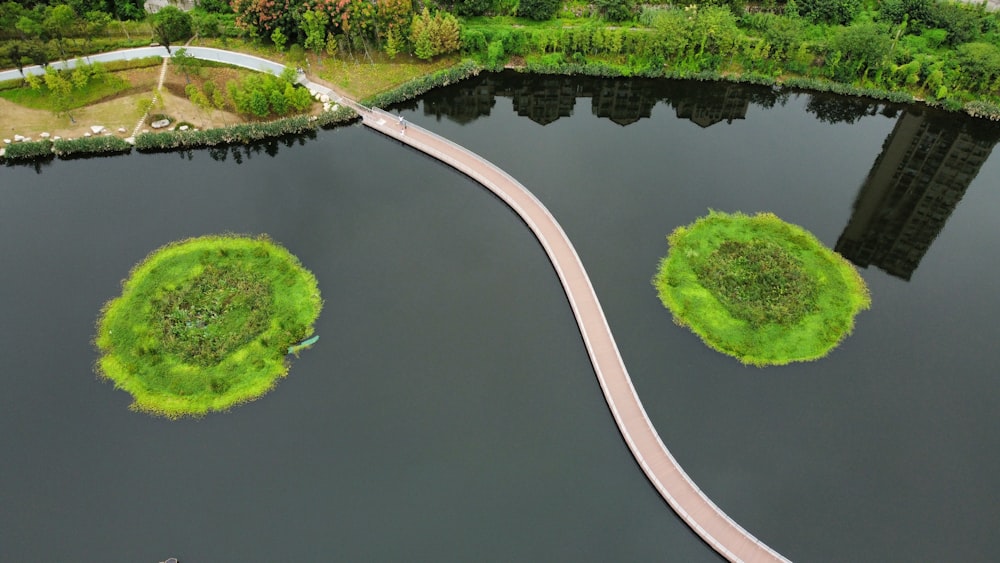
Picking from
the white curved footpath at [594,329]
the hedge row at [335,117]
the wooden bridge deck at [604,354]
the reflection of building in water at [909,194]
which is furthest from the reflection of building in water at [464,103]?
the reflection of building in water at [909,194]

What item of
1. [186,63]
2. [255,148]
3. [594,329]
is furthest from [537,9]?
[594,329]

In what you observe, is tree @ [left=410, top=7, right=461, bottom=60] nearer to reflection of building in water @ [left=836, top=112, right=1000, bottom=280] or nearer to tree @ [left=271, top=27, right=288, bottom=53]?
tree @ [left=271, top=27, right=288, bottom=53]

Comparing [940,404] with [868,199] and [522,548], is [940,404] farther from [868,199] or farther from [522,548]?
[522,548]

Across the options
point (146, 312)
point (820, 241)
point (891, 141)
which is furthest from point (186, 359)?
point (891, 141)

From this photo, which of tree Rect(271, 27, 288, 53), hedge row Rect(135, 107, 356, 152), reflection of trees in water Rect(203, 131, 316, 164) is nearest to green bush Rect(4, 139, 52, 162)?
hedge row Rect(135, 107, 356, 152)

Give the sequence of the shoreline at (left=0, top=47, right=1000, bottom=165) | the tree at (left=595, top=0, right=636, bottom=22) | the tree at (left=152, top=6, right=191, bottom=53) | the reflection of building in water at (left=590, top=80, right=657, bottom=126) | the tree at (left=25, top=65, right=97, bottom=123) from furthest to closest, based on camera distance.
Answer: the tree at (left=595, top=0, right=636, bottom=22) → the tree at (left=152, top=6, right=191, bottom=53) → the reflection of building in water at (left=590, top=80, right=657, bottom=126) → the tree at (left=25, top=65, right=97, bottom=123) → the shoreline at (left=0, top=47, right=1000, bottom=165)

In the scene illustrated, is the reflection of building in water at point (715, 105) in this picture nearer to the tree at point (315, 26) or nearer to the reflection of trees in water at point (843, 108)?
the reflection of trees in water at point (843, 108)

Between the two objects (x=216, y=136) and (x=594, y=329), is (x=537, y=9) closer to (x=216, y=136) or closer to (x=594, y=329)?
(x=216, y=136)
